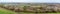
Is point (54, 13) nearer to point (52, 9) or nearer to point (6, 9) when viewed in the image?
point (52, 9)

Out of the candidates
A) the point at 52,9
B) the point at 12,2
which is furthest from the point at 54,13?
the point at 12,2

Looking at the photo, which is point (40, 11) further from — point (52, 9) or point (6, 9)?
point (6, 9)

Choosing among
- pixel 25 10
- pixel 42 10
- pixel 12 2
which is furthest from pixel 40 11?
pixel 12 2

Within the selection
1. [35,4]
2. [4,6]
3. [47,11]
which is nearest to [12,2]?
[4,6]

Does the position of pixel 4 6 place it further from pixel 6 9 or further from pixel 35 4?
pixel 35 4

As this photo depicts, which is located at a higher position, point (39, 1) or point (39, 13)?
point (39, 1)

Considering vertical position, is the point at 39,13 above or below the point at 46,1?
below

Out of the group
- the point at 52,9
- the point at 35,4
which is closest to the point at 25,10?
the point at 35,4
